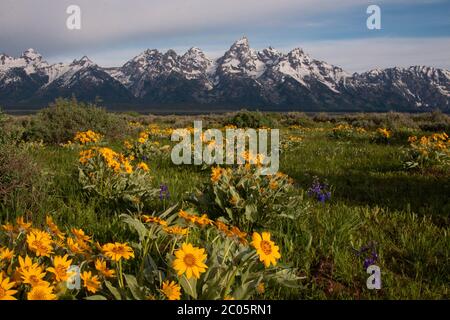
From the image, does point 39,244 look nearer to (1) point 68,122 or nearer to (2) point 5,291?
(2) point 5,291

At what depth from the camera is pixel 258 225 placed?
4.42m

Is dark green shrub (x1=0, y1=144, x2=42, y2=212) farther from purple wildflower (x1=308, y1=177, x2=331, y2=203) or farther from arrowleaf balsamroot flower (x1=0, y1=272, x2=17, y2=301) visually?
purple wildflower (x1=308, y1=177, x2=331, y2=203)

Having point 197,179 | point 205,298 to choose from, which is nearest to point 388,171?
point 197,179

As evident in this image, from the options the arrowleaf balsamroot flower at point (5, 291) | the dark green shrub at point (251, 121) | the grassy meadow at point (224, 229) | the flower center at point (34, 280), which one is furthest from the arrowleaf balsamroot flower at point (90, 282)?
the dark green shrub at point (251, 121)

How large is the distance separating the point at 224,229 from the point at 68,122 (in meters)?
11.3

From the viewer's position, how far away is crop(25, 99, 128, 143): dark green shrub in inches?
488

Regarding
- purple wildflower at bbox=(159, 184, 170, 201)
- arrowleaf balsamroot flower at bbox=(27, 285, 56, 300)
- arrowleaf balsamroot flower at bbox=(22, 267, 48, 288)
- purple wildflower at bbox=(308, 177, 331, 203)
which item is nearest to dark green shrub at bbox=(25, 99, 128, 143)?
purple wildflower at bbox=(159, 184, 170, 201)

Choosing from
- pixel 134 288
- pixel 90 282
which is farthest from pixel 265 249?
pixel 90 282

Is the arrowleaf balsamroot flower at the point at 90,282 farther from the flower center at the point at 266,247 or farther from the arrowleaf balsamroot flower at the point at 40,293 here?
the flower center at the point at 266,247

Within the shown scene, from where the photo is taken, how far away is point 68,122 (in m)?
12.9

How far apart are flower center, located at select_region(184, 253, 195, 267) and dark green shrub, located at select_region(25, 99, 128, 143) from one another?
36.6ft

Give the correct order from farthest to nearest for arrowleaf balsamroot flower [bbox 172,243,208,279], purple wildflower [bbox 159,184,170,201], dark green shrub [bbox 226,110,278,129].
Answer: dark green shrub [bbox 226,110,278,129], purple wildflower [bbox 159,184,170,201], arrowleaf balsamroot flower [bbox 172,243,208,279]
